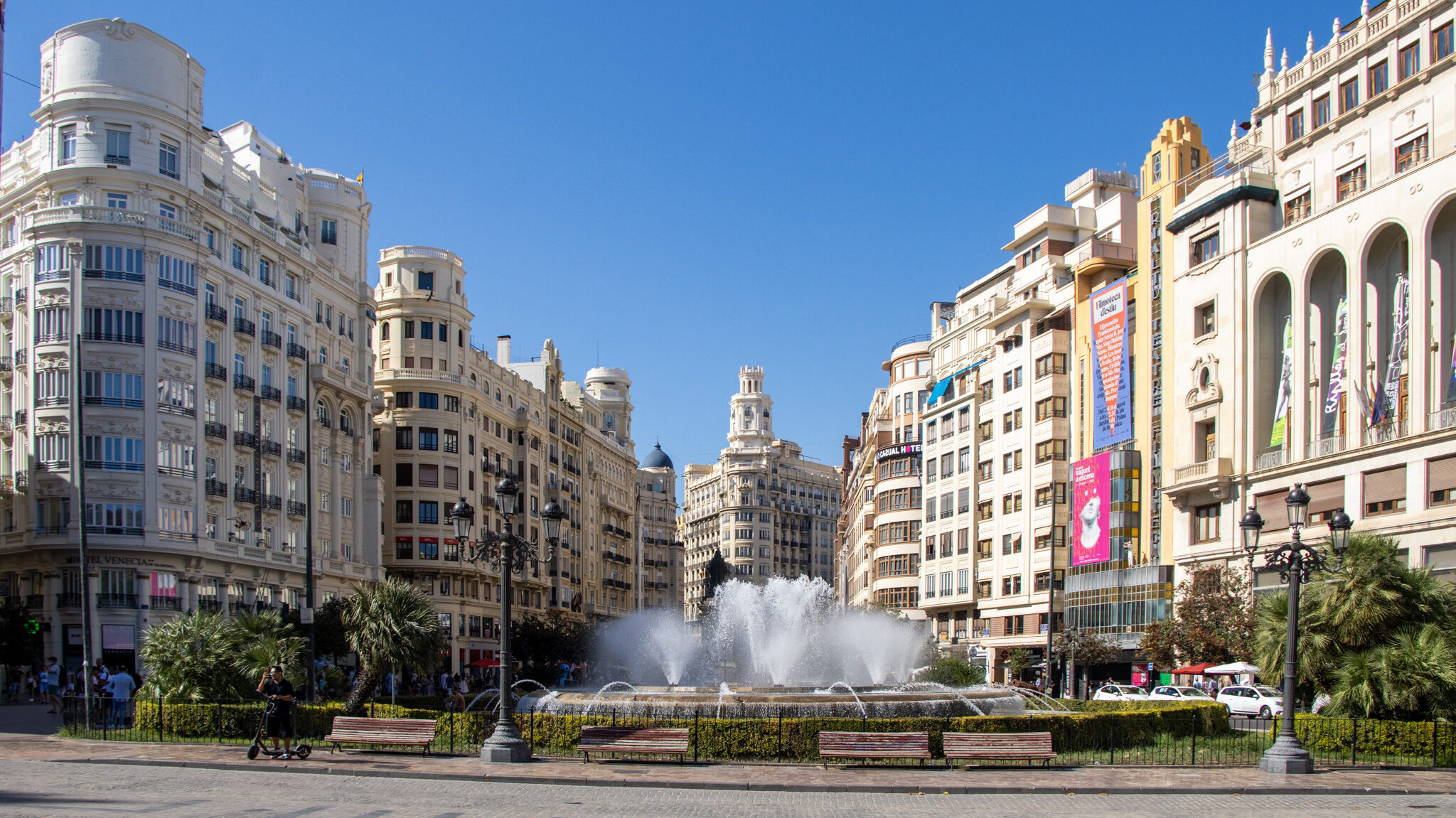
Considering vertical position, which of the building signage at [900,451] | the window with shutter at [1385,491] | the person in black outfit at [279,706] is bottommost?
the person in black outfit at [279,706]

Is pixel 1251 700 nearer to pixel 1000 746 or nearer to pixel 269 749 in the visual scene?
pixel 1000 746

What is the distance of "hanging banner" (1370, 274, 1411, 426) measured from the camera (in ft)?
163

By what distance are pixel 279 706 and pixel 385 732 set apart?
80.4 inches

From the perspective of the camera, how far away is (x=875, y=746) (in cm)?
2391

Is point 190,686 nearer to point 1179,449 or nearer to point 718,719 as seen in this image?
point 718,719

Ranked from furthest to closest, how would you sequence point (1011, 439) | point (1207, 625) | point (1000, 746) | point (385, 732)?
point (1011, 439) → point (1207, 625) → point (385, 732) → point (1000, 746)

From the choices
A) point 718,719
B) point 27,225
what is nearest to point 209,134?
point 27,225

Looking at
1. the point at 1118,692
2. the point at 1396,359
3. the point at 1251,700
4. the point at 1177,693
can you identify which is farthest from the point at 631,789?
the point at 1396,359

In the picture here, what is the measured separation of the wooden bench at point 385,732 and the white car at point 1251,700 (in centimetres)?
2463

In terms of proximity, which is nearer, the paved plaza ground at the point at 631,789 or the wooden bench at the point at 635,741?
the paved plaza ground at the point at 631,789

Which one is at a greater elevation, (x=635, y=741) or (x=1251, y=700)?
(x=635, y=741)

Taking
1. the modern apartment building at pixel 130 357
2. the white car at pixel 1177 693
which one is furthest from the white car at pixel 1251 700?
the modern apartment building at pixel 130 357

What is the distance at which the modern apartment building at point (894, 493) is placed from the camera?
96188 mm

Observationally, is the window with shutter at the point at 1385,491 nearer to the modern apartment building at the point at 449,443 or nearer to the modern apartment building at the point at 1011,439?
the modern apartment building at the point at 1011,439
